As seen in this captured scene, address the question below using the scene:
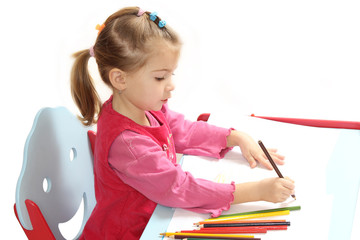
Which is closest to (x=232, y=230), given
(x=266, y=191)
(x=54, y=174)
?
(x=266, y=191)

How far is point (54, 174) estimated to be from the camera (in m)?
1.28

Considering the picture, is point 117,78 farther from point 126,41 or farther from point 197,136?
point 197,136

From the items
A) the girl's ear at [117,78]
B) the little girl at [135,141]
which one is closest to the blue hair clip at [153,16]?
the little girl at [135,141]

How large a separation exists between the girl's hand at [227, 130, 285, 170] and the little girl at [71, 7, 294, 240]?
15 centimetres

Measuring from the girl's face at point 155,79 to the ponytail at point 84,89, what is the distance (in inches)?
3.8

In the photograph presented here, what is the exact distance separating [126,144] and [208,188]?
0.69ft

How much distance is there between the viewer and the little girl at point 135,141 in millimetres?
1106

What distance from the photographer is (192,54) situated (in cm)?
136

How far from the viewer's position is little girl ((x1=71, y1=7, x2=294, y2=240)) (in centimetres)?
111

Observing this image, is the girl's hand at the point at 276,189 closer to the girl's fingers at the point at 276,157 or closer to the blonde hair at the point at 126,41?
the girl's fingers at the point at 276,157

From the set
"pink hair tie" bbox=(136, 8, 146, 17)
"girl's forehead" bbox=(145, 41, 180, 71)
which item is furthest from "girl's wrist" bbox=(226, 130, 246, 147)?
"pink hair tie" bbox=(136, 8, 146, 17)

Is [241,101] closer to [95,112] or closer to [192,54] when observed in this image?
[192,54]

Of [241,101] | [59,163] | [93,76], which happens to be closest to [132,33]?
[93,76]

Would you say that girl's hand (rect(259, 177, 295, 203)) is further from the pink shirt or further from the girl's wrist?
the girl's wrist
